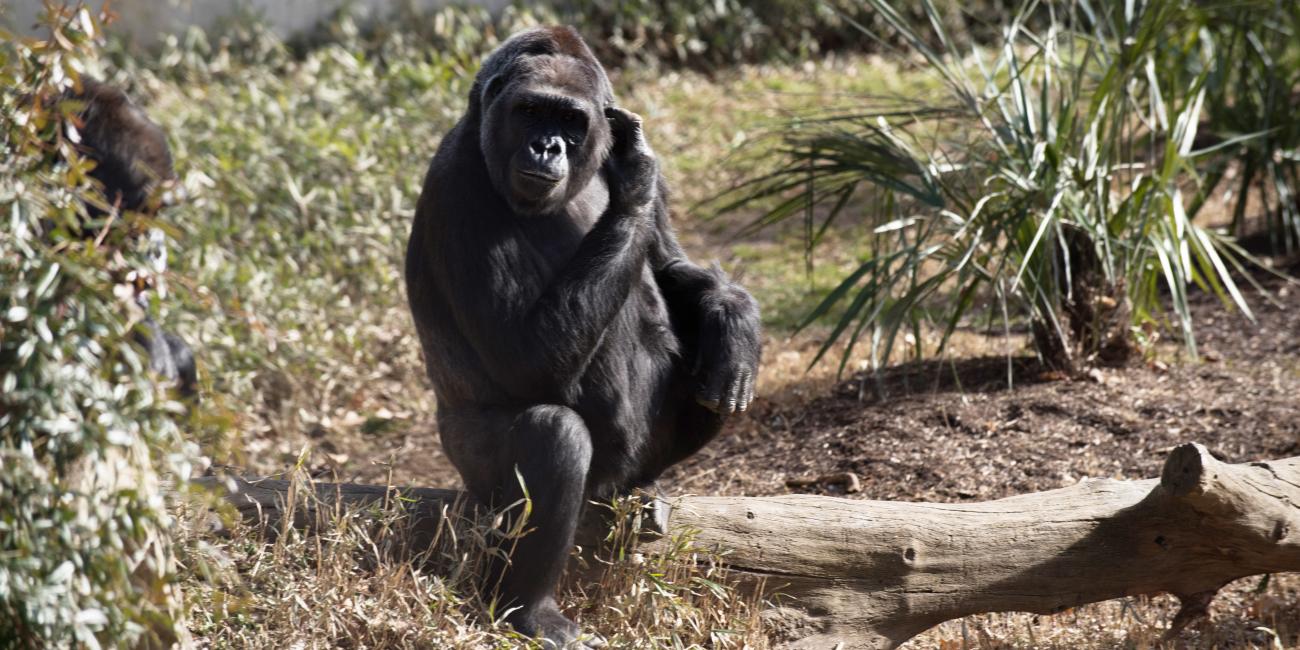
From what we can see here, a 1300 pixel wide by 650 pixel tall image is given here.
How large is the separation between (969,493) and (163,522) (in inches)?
132

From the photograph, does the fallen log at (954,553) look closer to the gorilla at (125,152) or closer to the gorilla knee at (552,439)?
the gorilla knee at (552,439)

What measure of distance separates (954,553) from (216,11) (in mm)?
9175

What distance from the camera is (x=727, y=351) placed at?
13.9 ft

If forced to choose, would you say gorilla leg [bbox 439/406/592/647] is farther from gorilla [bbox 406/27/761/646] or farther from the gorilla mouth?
the gorilla mouth

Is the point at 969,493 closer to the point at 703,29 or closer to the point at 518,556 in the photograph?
the point at 518,556

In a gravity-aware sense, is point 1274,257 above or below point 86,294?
below

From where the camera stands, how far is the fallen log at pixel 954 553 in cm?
409

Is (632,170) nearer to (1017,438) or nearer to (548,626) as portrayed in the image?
(548,626)

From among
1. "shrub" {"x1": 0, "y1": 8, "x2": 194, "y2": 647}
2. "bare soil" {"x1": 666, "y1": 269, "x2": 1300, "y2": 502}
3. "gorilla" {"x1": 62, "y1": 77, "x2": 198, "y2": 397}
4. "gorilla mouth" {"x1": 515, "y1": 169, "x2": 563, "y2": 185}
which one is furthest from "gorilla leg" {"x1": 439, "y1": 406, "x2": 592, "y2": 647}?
"gorilla" {"x1": 62, "y1": 77, "x2": 198, "y2": 397}

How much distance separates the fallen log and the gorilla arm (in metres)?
0.38

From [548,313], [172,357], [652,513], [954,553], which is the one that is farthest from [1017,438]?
[172,357]

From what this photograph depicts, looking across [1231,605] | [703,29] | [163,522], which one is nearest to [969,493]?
[1231,605]

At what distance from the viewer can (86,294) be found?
2467 millimetres

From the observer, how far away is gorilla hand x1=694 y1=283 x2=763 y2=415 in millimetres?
4215
